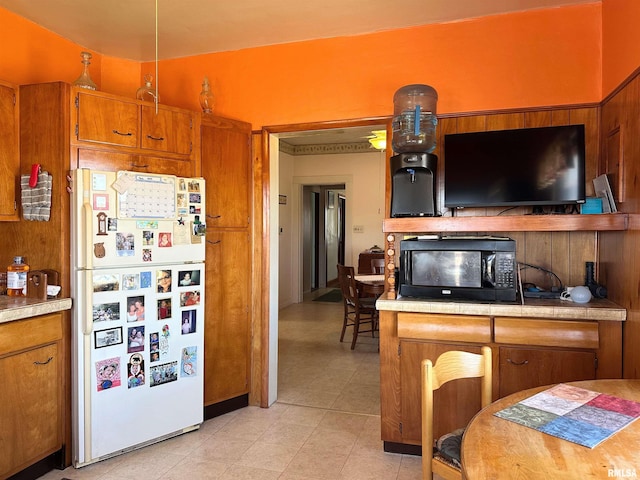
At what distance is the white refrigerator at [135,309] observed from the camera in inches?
97.7

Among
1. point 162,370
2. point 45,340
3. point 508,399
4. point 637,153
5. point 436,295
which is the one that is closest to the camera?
point 508,399

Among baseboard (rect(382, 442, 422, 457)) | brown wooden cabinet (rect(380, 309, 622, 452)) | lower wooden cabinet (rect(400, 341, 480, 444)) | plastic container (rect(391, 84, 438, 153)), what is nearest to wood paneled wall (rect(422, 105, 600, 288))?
plastic container (rect(391, 84, 438, 153))

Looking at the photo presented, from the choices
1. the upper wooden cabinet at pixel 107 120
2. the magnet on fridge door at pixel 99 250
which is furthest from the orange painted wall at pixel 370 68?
the magnet on fridge door at pixel 99 250

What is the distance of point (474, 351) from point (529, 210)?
37.7 inches

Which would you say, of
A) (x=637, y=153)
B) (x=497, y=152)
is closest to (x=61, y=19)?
(x=497, y=152)

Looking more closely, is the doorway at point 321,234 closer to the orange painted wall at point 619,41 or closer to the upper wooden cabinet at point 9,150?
the upper wooden cabinet at point 9,150

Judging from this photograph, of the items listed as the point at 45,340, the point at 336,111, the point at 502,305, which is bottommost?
the point at 45,340

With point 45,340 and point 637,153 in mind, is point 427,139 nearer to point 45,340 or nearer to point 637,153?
point 637,153

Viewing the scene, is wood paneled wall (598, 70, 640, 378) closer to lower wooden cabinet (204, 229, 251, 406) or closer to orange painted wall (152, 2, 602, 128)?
orange painted wall (152, 2, 602, 128)

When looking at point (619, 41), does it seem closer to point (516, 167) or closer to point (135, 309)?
point (516, 167)

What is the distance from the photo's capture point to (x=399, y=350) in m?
2.63

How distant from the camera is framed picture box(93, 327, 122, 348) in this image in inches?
99.3

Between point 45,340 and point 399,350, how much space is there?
1.93 m

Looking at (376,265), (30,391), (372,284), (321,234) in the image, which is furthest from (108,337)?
(321,234)
